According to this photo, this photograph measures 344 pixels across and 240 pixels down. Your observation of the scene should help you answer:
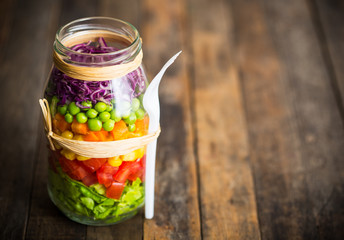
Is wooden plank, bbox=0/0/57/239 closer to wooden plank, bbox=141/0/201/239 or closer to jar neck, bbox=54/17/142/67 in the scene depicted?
wooden plank, bbox=141/0/201/239

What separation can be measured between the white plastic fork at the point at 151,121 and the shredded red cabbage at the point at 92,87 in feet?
0.14

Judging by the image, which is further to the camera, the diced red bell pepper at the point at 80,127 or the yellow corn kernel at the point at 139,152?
the yellow corn kernel at the point at 139,152

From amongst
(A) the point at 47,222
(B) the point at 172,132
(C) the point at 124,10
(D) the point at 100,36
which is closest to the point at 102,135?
(D) the point at 100,36

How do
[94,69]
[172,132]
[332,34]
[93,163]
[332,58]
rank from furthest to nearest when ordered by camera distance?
1. [332,34]
2. [332,58]
3. [172,132]
4. [93,163]
5. [94,69]

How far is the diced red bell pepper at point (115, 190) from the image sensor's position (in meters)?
1.08

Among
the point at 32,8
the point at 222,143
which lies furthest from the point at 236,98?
the point at 32,8

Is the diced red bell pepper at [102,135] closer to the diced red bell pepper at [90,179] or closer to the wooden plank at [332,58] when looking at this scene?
the diced red bell pepper at [90,179]

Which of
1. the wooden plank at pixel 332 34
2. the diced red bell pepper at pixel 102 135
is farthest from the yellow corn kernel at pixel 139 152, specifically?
the wooden plank at pixel 332 34

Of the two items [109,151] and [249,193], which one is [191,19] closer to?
[249,193]

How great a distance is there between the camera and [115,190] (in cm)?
108

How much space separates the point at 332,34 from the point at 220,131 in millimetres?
850

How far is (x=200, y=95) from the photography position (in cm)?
167

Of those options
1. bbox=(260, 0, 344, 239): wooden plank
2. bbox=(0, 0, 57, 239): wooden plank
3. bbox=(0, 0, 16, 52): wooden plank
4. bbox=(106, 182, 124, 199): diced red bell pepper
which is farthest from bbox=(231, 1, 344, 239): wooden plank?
bbox=(0, 0, 16, 52): wooden plank

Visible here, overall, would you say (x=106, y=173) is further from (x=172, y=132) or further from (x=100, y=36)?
(x=172, y=132)
